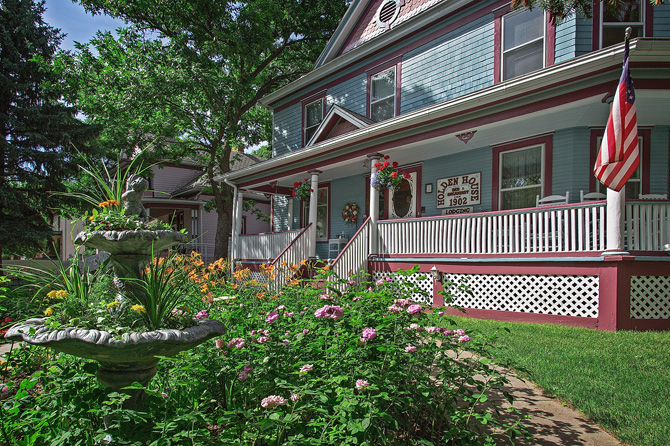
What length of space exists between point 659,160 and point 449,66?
195 inches

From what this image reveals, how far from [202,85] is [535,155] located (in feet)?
36.9

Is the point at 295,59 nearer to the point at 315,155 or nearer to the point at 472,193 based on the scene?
the point at 315,155

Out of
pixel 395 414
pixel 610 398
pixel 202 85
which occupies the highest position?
pixel 202 85

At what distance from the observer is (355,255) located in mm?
8695

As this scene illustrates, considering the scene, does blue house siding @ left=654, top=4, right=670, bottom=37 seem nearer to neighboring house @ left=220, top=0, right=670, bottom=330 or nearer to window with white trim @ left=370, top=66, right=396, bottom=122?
neighboring house @ left=220, top=0, right=670, bottom=330

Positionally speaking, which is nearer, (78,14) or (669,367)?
(669,367)

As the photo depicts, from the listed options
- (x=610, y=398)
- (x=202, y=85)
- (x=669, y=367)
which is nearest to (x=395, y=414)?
(x=610, y=398)

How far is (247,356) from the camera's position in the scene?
2.65 m

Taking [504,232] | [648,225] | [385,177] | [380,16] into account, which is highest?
[380,16]

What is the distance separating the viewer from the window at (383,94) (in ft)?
36.6

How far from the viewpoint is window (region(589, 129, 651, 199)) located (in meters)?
7.29

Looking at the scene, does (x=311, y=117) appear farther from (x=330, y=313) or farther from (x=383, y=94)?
(x=330, y=313)

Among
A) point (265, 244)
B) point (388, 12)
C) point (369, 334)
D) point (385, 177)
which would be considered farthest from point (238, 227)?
point (369, 334)

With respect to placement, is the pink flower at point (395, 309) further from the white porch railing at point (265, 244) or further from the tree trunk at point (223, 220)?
the tree trunk at point (223, 220)
